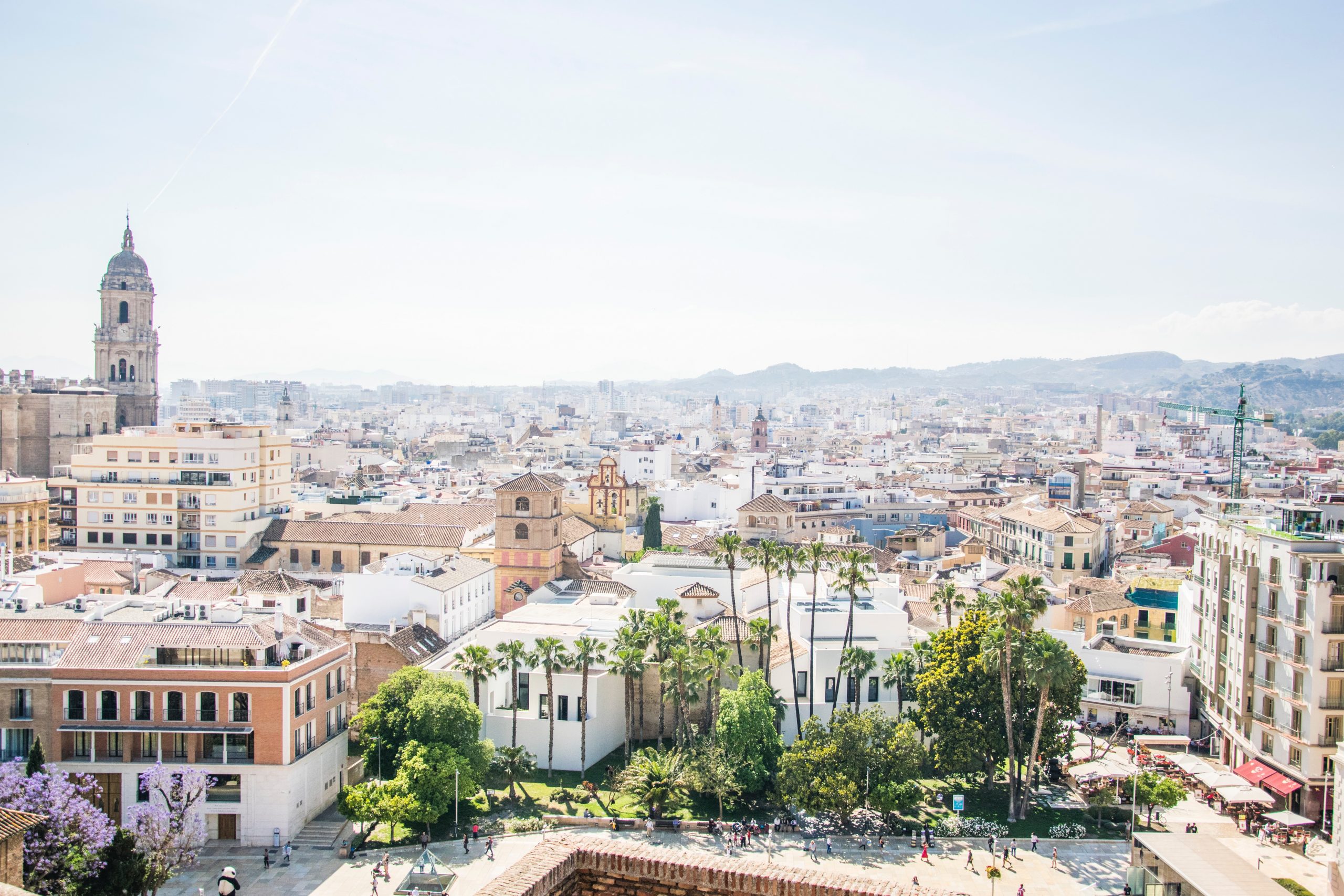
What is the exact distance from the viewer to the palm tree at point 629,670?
134 ft

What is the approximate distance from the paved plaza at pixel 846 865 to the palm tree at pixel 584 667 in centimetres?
474

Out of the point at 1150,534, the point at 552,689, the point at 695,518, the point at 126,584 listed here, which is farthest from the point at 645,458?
the point at 552,689

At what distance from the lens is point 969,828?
121 feet

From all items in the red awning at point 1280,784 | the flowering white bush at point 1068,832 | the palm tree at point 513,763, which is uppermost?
the red awning at point 1280,784

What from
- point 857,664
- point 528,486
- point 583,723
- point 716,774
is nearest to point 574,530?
point 528,486

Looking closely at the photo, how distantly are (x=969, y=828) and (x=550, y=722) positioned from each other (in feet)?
53.6

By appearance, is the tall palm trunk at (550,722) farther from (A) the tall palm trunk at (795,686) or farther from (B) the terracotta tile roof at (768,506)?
(B) the terracotta tile roof at (768,506)

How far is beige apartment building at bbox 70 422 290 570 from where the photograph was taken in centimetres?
7050

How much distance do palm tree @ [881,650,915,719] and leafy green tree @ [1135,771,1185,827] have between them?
9.26 meters

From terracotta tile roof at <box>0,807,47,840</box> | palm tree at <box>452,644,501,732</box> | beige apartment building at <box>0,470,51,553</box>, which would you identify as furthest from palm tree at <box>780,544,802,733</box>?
beige apartment building at <box>0,470,51,553</box>

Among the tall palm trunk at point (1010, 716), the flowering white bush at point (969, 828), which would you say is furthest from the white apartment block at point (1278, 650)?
the flowering white bush at point (969, 828)

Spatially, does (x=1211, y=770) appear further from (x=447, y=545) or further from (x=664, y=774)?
(x=447, y=545)

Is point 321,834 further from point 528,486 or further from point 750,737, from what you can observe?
point 528,486

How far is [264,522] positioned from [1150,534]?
2794 inches
